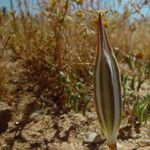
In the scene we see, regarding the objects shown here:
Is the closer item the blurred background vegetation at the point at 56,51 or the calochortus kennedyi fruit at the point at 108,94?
the calochortus kennedyi fruit at the point at 108,94

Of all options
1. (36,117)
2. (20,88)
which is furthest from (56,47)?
(36,117)

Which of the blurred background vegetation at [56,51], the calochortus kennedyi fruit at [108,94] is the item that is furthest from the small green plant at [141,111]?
the calochortus kennedyi fruit at [108,94]

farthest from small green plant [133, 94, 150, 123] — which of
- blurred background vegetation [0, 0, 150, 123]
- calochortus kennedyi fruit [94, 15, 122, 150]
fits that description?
calochortus kennedyi fruit [94, 15, 122, 150]

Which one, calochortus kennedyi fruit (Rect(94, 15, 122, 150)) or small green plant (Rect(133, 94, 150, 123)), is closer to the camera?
calochortus kennedyi fruit (Rect(94, 15, 122, 150))

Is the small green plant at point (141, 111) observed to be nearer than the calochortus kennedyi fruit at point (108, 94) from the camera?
No

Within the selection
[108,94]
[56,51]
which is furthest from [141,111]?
[108,94]

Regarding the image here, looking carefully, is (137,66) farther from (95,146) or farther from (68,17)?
(95,146)

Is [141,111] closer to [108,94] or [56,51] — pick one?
[56,51]

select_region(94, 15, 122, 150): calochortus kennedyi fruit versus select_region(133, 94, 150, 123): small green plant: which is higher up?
select_region(94, 15, 122, 150): calochortus kennedyi fruit

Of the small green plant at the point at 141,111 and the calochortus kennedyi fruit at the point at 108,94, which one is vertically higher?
the calochortus kennedyi fruit at the point at 108,94

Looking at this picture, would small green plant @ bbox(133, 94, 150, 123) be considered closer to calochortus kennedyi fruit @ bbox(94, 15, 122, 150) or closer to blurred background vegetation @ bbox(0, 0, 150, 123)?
blurred background vegetation @ bbox(0, 0, 150, 123)

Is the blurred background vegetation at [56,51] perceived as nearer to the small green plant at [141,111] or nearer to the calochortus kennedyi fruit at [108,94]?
the small green plant at [141,111]
